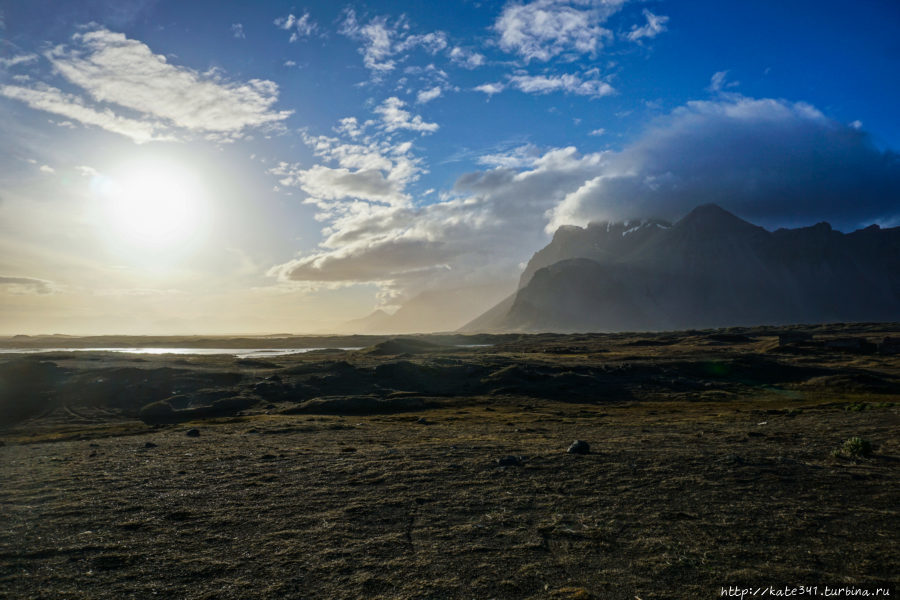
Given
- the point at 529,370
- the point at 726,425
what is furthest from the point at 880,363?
the point at 726,425

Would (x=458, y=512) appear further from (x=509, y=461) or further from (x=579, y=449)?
(x=579, y=449)

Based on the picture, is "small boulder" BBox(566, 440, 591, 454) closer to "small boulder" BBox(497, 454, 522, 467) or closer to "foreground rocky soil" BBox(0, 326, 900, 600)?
"foreground rocky soil" BBox(0, 326, 900, 600)

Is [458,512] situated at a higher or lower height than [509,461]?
higher

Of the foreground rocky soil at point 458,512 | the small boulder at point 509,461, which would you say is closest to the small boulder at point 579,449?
the foreground rocky soil at point 458,512

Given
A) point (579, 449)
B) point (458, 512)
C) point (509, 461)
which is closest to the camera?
point (458, 512)

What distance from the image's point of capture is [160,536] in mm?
14023

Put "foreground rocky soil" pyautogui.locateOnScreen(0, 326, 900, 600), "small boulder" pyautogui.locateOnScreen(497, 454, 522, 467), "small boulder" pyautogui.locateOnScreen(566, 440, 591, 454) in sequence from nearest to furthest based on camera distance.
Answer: "foreground rocky soil" pyautogui.locateOnScreen(0, 326, 900, 600) < "small boulder" pyautogui.locateOnScreen(497, 454, 522, 467) < "small boulder" pyautogui.locateOnScreen(566, 440, 591, 454)

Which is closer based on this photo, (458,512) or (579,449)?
(458,512)

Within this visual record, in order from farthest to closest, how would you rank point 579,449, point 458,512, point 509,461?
point 579,449 → point 509,461 → point 458,512

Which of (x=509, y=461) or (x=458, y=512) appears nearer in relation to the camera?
(x=458, y=512)

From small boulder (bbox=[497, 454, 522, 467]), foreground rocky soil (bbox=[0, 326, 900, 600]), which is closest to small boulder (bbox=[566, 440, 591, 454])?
foreground rocky soil (bbox=[0, 326, 900, 600])

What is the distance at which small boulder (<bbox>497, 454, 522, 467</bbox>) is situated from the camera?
819 inches

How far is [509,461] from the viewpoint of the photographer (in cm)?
2109

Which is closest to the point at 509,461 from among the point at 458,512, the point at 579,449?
the point at 579,449
